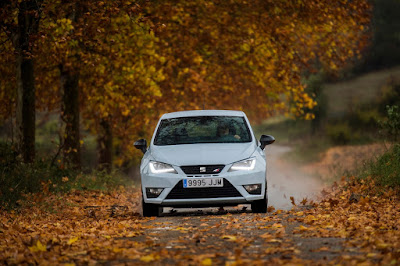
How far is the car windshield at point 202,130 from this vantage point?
11664 millimetres


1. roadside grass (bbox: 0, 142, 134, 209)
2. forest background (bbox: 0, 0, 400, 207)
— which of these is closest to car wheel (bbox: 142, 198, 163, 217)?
roadside grass (bbox: 0, 142, 134, 209)

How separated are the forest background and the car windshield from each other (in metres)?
3.32

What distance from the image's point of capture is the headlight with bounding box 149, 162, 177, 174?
10633mm

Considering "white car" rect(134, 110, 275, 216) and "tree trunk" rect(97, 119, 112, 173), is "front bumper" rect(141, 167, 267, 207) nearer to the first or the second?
"white car" rect(134, 110, 275, 216)

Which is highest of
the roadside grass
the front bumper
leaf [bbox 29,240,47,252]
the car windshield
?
the car windshield

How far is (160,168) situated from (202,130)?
53.9 inches

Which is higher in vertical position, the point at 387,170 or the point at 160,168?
the point at 160,168

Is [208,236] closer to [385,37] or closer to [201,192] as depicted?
[201,192]

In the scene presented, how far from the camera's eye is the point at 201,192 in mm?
10547

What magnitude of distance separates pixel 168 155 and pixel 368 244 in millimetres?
4409

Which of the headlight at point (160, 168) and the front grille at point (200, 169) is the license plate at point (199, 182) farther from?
the headlight at point (160, 168)

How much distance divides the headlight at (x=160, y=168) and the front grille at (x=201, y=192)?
10.3 inches

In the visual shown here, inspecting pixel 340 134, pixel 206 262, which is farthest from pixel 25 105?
pixel 340 134

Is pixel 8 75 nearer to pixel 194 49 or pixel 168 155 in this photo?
pixel 194 49
